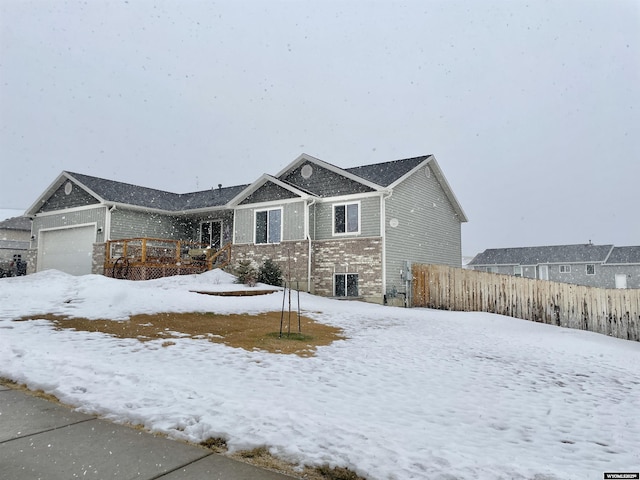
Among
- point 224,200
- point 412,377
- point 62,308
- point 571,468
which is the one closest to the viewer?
point 571,468

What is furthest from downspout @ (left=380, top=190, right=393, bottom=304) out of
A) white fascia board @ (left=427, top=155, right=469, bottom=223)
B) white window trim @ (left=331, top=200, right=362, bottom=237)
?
white fascia board @ (left=427, top=155, right=469, bottom=223)

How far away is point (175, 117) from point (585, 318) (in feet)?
308

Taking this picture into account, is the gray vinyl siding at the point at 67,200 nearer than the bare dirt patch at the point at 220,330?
No

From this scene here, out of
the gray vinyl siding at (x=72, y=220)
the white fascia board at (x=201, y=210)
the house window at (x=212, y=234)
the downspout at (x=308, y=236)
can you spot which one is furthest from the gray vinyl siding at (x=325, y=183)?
the gray vinyl siding at (x=72, y=220)

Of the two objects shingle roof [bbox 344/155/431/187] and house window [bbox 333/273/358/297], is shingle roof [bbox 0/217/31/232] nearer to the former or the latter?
shingle roof [bbox 344/155/431/187]

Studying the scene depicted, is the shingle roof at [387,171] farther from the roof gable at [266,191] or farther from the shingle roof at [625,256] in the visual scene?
the shingle roof at [625,256]

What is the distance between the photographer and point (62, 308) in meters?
9.36

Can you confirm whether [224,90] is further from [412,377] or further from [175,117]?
[412,377]

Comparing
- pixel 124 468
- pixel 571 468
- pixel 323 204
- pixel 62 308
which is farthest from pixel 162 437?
pixel 323 204

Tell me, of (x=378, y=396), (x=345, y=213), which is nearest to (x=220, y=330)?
(x=378, y=396)

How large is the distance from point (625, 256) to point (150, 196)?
4637 cm

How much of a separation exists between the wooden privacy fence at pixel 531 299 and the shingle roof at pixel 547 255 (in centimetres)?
3474

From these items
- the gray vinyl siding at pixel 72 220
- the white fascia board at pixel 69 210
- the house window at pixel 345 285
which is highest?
the white fascia board at pixel 69 210

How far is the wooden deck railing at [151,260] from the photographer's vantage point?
58.6 ft
